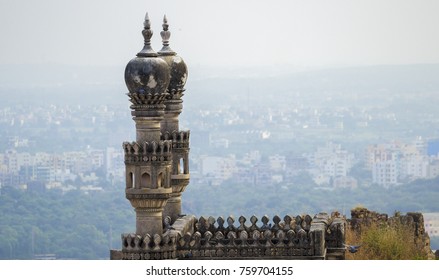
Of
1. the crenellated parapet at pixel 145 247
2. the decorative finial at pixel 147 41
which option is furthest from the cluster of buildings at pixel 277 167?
the crenellated parapet at pixel 145 247

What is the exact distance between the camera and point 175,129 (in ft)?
115

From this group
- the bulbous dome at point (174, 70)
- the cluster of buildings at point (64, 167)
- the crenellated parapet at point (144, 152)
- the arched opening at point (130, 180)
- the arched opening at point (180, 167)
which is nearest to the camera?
the crenellated parapet at point (144, 152)

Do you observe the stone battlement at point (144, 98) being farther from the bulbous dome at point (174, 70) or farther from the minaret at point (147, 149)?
the bulbous dome at point (174, 70)

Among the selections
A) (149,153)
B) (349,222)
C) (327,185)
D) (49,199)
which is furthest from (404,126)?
(149,153)

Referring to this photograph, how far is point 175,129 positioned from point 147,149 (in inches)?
145

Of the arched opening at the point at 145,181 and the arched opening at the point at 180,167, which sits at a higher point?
the arched opening at the point at 180,167

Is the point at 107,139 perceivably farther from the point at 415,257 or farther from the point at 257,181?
the point at 415,257

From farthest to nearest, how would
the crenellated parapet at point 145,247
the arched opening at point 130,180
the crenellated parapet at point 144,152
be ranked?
the arched opening at point 130,180
the crenellated parapet at point 144,152
the crenellated parapet at point 145,247

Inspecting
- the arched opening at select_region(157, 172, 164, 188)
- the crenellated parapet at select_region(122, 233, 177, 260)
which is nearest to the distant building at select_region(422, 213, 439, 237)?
the arched opening at select_region(157, 172, 164, 188)

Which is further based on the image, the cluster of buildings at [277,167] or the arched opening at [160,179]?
the cluster of buildings at [277,167]

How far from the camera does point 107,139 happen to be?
119 metres

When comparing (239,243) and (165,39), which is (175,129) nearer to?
(165,39)

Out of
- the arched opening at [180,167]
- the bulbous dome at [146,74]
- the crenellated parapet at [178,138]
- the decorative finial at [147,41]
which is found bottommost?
the arched opening at [180,167]

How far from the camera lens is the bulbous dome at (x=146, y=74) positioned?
31.4 meters
